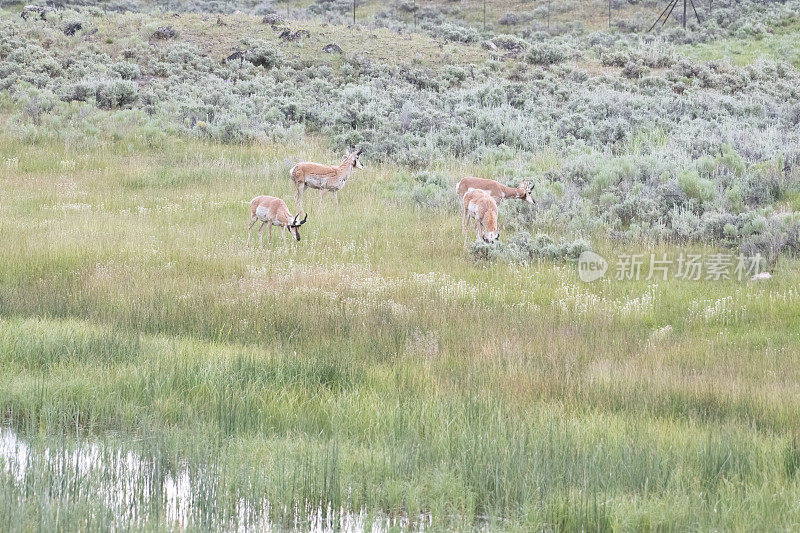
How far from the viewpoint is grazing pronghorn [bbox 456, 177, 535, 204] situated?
54.7 ft

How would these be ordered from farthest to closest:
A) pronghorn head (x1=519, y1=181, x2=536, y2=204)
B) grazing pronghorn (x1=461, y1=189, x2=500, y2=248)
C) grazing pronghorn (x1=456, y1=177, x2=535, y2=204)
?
pronghorn head (x1=519, y1=181, x2=536, y2=204) < grazing pronghorn (x1=456, y1=177, x2=535, y2=204) < grazing pronghorn (x1=461, y1=189, x2=500, y2=248)

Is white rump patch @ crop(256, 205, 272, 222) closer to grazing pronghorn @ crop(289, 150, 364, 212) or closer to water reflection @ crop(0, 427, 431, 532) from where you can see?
grazing pronghorn @ crop(289, 150, 364, 212)

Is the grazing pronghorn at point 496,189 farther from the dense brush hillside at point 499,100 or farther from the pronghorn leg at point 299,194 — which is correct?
the pronghorn leg at point 299,194

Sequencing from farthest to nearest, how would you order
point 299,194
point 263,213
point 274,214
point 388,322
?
point 299,194 → point 263,213 → point 274,214 → point 388,322

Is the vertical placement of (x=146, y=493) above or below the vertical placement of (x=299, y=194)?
below

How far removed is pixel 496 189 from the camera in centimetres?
1672

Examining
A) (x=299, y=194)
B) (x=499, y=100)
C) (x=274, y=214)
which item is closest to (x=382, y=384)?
(x=274, y=214)

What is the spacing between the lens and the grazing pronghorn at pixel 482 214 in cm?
1407

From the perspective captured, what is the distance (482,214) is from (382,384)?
707 cm

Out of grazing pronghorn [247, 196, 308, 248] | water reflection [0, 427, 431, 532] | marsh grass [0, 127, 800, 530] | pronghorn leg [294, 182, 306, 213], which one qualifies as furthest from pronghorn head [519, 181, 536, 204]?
water reflection [0, 427, 431, 532]

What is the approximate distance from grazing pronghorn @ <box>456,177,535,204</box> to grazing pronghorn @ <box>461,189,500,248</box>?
1.23m

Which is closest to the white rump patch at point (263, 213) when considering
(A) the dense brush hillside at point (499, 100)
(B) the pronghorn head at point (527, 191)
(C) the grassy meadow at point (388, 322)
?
(C) the grassy meadow at point (388, 322)

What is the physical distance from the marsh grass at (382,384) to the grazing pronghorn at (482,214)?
0.60 m

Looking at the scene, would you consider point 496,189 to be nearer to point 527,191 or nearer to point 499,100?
point 527,191
